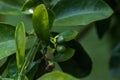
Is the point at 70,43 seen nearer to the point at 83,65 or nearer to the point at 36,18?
the point at 83,65

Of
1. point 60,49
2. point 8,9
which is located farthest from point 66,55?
point 8,9

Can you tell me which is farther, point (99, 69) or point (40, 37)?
point (99, 69)

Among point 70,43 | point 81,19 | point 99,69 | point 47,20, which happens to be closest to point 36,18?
point 47,20

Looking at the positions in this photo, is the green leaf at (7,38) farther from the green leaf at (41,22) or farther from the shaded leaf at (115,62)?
the shaded leaf at (115,62)

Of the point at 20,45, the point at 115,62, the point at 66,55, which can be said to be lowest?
the point at 115,62

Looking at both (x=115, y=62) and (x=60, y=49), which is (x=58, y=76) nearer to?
(x=60, y=49)

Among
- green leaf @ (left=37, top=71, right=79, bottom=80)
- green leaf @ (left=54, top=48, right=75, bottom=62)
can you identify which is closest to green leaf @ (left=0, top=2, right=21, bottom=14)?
green leaf @ (left=54, top=48, right=75, bottom=62)

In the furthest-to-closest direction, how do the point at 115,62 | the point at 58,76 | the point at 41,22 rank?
1. the point at 115,62
2. the point at 41,22
3. the point at 58,76
